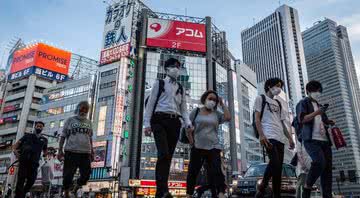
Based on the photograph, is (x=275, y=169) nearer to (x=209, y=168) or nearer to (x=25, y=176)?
(x=209, y=168)

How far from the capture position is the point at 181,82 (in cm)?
4925

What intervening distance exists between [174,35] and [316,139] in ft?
157

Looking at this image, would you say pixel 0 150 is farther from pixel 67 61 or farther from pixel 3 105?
pixel 67 61

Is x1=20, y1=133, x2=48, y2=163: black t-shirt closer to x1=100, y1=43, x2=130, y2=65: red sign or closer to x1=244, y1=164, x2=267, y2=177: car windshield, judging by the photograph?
x1=244, y1=164, x2=267, y2=177: car windshield

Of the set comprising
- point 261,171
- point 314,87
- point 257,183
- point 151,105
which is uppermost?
point 314,87

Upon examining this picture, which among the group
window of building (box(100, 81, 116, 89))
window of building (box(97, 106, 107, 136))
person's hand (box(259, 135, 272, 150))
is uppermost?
window of building (box(100, 81, 116, 89))

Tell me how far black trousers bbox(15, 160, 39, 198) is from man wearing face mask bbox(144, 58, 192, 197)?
3.31 meters

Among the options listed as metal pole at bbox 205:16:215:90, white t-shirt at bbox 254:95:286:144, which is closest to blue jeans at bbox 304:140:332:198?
white t-shirt at bbox 254:95:286:144

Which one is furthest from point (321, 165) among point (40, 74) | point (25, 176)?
point (40, 74)

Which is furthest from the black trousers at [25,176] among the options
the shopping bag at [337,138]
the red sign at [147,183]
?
the red sign at [147,183]

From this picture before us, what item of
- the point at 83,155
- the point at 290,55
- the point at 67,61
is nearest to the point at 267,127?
the point at 83,155

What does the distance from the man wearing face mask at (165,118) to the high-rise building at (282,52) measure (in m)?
117

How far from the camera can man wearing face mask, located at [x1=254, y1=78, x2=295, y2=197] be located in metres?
4.44

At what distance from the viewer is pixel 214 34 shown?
5791 centimetres
